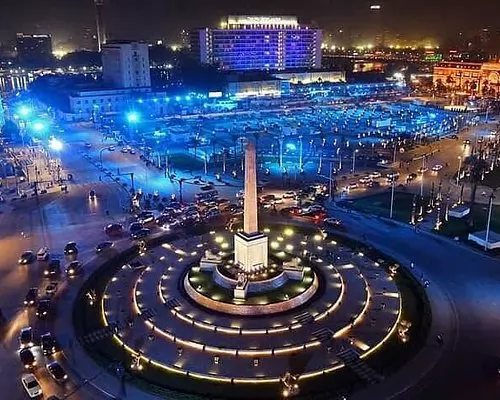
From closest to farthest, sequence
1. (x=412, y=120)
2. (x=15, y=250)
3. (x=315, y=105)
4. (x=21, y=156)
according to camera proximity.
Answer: (x=15, y=250) < (x=21, y=156) < (x=412, y=120) < (x=315, y=105)

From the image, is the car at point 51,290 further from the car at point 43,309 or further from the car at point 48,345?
the car at point 48,345

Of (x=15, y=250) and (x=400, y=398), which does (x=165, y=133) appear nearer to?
(x=15, y=250)

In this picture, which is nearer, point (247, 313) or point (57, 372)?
point (57, 372)

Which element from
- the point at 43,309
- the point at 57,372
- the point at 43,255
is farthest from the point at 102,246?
the point at 57,372

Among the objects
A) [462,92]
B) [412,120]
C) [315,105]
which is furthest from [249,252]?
[462,92]

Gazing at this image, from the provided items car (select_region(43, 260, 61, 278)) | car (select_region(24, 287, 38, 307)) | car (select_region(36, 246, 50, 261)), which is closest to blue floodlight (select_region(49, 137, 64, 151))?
car (select_region(36, 246, 50, 261))

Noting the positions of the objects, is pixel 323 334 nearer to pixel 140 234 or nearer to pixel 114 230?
pixel 140 234

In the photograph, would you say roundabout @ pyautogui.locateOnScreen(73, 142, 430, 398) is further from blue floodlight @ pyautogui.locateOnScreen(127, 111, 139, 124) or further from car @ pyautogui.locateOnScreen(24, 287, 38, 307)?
blue floodlight @ pyautogui.locateOnScreen(127, 111, 139, 124)
